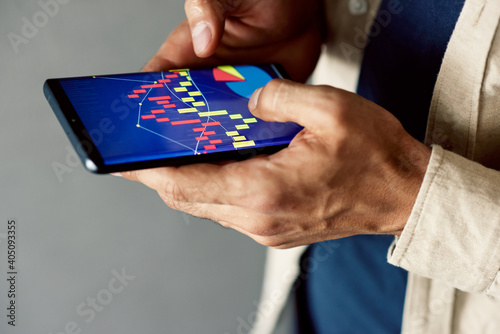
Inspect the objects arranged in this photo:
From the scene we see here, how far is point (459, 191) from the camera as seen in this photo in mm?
465

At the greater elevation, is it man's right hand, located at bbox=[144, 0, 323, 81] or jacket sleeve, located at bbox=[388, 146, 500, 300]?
man's right hand, located at bbox=[144, 0, 323, 81]

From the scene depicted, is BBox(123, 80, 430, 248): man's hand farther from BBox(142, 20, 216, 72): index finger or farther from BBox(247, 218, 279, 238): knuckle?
BBox(142, 20, 216, 72): index finger

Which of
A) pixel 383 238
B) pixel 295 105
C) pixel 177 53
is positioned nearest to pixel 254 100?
pixel 295 105

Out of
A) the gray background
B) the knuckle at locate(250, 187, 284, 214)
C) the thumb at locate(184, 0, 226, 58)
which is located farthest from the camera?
the gray background

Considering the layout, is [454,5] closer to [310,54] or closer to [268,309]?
[310,54]

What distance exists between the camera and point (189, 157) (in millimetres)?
495

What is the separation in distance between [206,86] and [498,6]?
1.20 feet

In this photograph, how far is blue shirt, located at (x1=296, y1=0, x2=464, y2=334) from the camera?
62 centimetres

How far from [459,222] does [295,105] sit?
0.70ft

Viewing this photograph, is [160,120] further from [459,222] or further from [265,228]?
[459,222]

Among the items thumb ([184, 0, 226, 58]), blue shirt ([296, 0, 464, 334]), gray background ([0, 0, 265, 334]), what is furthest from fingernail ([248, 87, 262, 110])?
gray background ([0, 0, 265, 334])

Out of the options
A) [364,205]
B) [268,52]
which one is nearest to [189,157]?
[364,205]

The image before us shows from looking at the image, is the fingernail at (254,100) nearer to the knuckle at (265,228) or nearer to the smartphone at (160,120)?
the smartphone at (160,120)

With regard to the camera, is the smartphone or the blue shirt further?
the blue shirt
